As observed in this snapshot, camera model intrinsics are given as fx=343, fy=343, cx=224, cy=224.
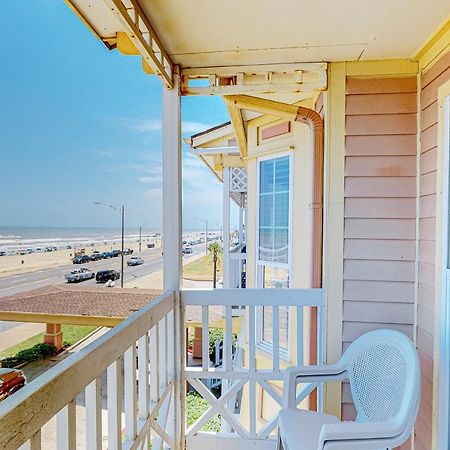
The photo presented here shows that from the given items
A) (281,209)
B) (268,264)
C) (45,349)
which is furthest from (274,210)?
(45,349)

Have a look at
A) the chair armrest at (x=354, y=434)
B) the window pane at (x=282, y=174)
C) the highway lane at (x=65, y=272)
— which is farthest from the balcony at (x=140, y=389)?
the window pane at (x=282, y=174)

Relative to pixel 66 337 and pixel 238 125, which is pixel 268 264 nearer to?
pixel 238 125

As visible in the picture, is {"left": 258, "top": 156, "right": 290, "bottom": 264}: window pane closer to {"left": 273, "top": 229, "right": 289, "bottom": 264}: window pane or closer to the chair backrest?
{"left": 273, "top": 229, "right": 289, "bottom": 264}: window pane

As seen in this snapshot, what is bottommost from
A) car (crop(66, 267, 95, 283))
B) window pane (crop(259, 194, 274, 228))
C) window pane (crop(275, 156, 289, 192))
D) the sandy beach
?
car (crop(66, 267, 95, 283))

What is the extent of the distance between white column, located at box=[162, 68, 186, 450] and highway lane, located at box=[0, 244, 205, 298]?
3.5 inches

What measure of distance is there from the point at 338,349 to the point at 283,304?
46 centimetres

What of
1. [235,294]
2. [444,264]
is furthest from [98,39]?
[444,264]

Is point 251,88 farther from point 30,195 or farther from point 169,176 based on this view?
point 30,195

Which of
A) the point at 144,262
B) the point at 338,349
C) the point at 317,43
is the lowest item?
the point at 338,349

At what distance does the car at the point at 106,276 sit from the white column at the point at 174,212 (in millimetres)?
415

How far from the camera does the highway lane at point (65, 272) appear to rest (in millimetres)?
1206

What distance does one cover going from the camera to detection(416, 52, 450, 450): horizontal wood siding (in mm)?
1986

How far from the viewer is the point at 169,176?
233cm

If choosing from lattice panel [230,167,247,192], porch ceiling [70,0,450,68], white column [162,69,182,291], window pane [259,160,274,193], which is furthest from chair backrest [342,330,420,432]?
lattice panel [230,167,247,192]
